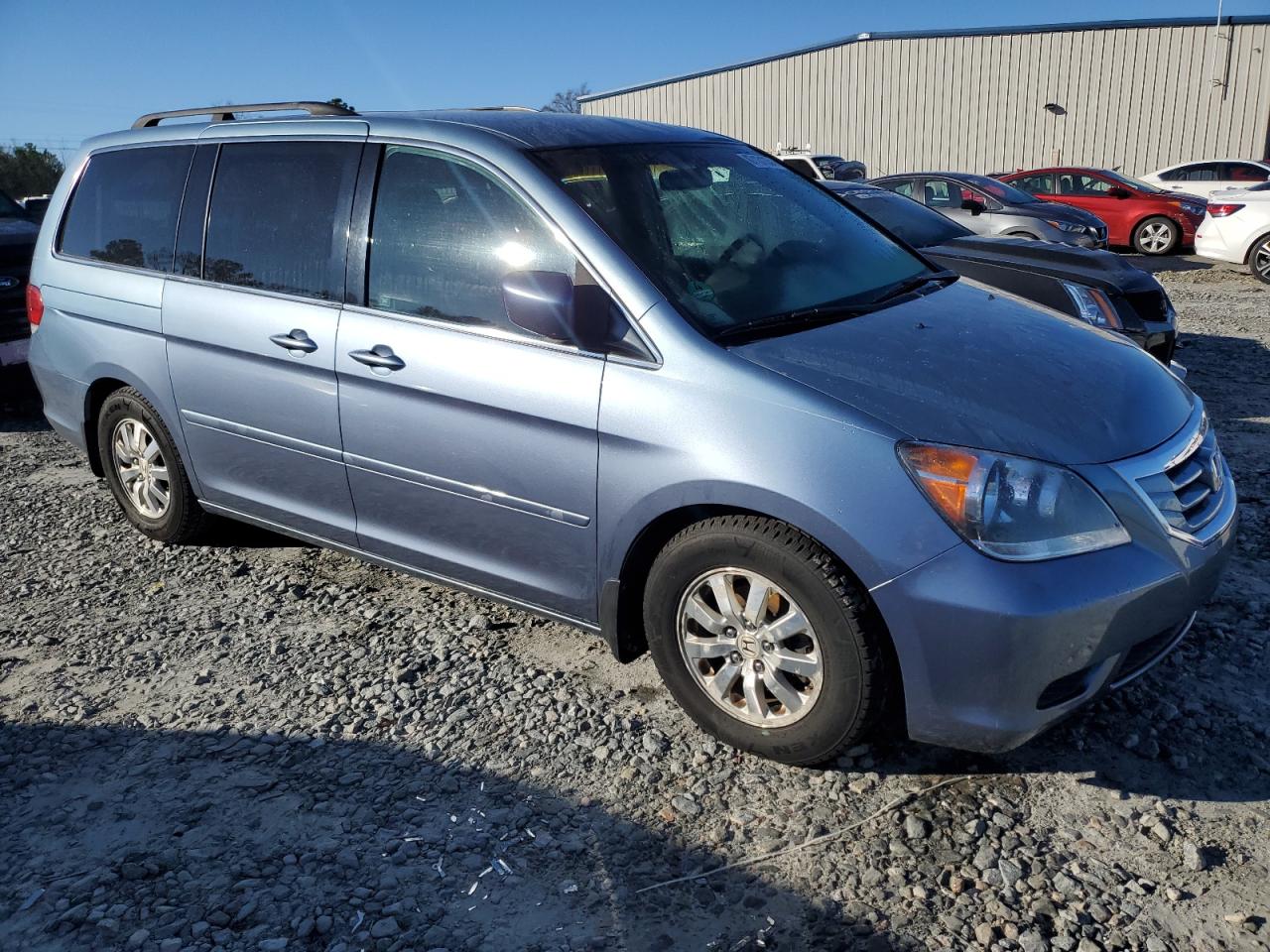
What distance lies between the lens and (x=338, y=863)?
2.82 m

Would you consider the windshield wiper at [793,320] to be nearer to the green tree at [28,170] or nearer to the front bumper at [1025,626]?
the front bumper at [1025,626]

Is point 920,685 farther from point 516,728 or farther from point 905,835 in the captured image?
point 516,728

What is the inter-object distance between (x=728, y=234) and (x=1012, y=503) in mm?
1424

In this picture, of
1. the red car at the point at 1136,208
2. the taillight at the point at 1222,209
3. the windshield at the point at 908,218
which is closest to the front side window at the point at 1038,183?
the red car at the point at 1136,208

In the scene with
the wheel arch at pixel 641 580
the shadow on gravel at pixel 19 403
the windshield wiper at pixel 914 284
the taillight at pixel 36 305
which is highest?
the windshield wiper at pixel 914 284

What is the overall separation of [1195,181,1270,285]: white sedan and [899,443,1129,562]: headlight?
12226 millimetres

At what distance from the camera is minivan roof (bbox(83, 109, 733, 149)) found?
12.1 ft

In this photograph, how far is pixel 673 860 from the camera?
2797 millimetres

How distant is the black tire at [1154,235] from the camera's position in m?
17.3

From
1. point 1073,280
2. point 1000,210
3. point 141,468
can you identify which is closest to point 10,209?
point 141,468

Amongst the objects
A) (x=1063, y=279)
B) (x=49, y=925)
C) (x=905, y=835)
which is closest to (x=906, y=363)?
(x=905, y=835)

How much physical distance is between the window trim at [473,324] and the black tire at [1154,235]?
54.5 ft

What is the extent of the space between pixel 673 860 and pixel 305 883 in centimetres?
92

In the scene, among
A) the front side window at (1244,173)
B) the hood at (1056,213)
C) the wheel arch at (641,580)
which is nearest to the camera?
the wheel arch at (641,580)
